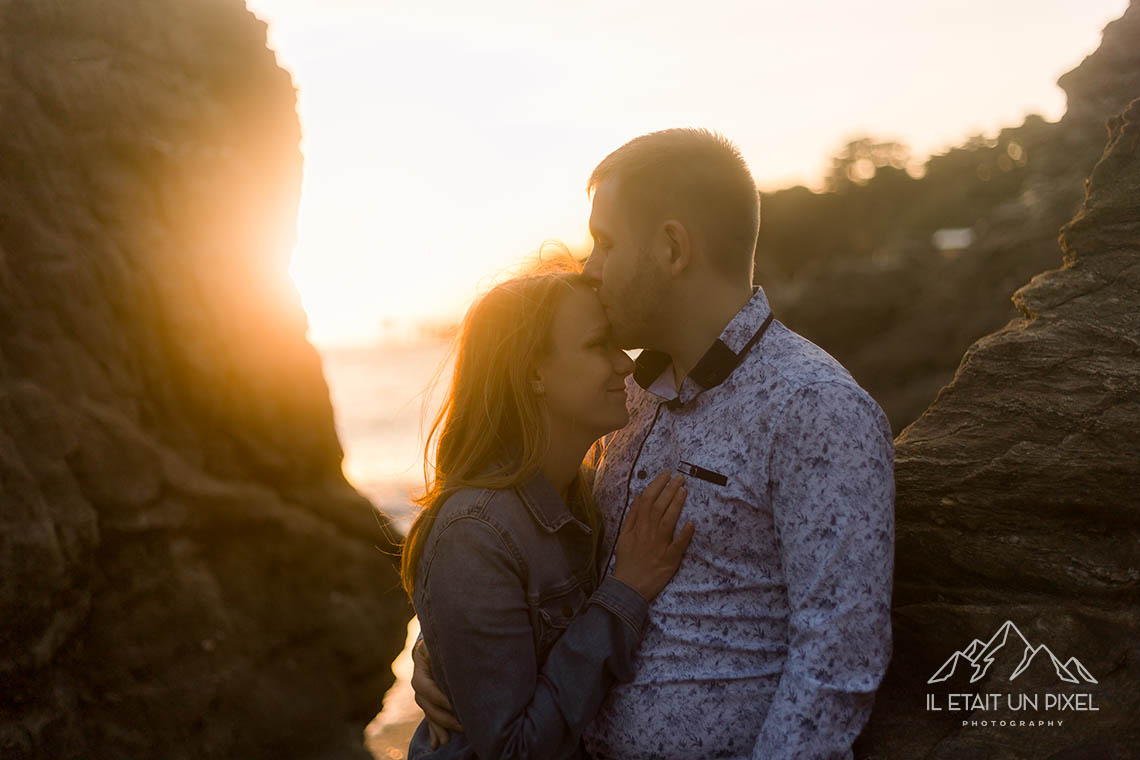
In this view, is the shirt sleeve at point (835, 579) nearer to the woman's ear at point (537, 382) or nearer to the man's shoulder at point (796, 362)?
the man's shoulder at point (796, 362)

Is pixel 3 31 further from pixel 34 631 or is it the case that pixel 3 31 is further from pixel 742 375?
pixel 742 375

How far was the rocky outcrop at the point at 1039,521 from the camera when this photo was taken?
260cm

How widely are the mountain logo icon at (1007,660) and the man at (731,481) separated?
21.6 inches

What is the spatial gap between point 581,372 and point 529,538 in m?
0.57

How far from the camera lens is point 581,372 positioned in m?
2.99

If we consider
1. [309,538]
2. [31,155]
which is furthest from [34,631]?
[31,155]

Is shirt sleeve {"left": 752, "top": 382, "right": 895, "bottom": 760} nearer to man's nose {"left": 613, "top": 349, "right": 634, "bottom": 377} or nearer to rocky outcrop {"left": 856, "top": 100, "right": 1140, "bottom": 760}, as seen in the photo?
rocky outcrop {"left": 856, "top": 100, "right": 1140, "bottom": 760}

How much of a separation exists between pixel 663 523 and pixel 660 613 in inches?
10.8

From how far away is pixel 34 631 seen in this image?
427cm

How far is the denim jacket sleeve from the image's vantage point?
2.55 metres

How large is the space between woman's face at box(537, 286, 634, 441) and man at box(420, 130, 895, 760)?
79 millimetres

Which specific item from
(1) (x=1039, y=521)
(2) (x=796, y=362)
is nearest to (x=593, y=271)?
(2) (x=796, y=362)

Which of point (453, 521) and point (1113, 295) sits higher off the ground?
point (1113, 295)

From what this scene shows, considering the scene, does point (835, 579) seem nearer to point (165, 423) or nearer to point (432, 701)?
point (432, 701)
